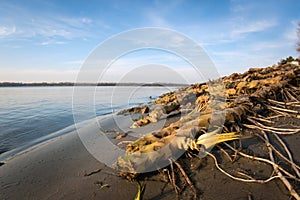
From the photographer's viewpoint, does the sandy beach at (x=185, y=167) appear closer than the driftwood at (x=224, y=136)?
Yes

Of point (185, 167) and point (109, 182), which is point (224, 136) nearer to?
point (185, 167)

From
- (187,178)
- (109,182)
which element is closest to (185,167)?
(187,178)

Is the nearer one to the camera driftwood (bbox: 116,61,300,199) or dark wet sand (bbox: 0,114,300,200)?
dark wet sand (bbox: 0,114,300,200)

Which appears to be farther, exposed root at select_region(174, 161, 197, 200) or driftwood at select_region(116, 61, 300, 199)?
driftwood at select_region(116, 61, 300, 199)

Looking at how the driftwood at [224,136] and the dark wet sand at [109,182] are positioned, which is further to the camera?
the driftwood at [224,136]

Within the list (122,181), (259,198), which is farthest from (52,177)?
(259,198)

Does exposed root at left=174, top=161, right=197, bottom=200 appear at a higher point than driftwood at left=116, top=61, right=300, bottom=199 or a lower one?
lower

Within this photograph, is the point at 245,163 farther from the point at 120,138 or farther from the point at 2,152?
the point at 2,152

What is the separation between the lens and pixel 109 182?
2082 millimetres

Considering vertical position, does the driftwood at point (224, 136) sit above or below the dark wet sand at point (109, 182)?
above

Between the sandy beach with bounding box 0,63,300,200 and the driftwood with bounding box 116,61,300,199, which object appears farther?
the driftwood with bounding box 116,61,300,199

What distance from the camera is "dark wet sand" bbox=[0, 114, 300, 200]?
174 centimetres

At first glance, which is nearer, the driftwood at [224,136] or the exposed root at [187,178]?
the exposed root at [187,178]

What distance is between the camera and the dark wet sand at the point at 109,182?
5.71 ft
